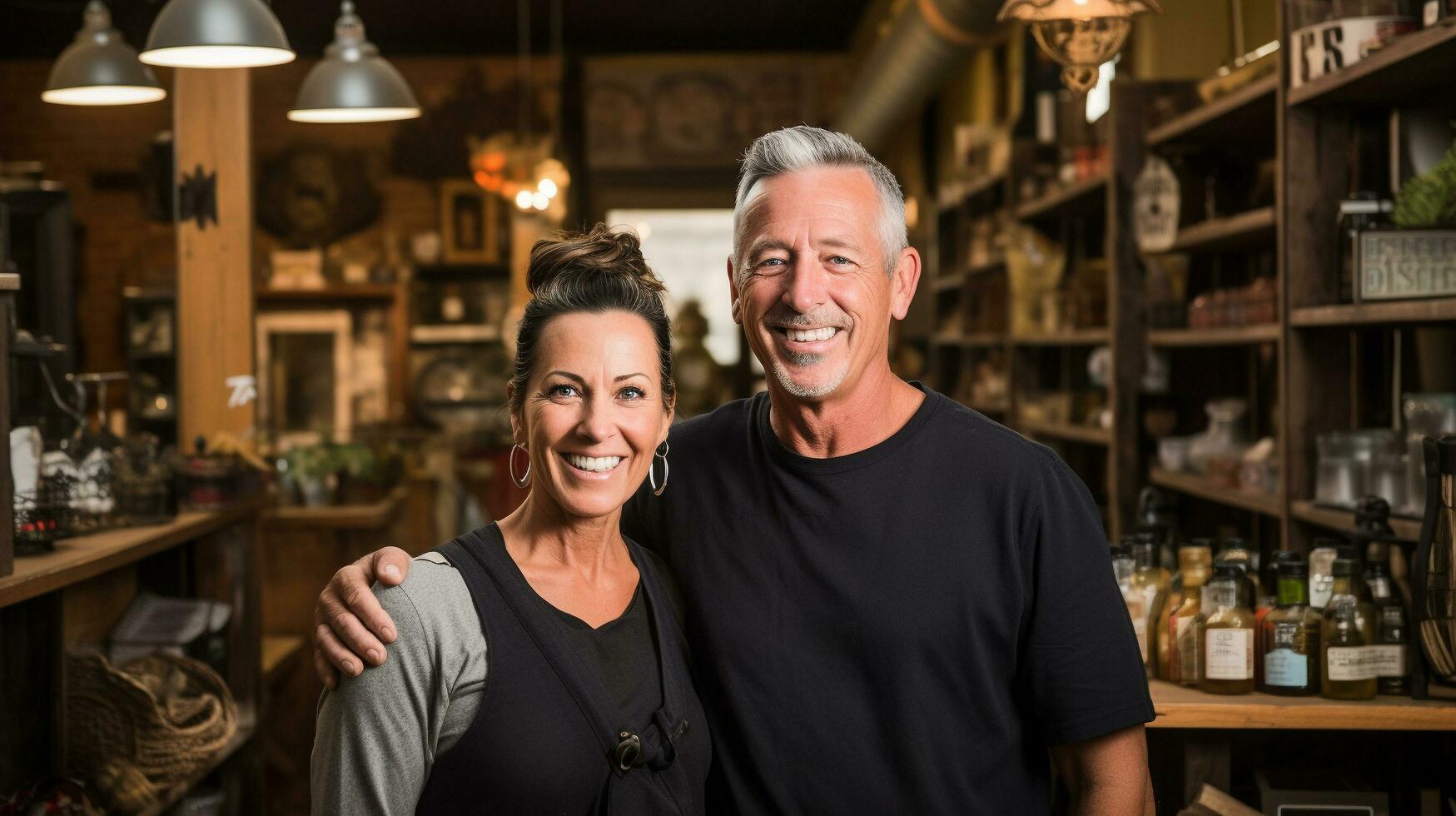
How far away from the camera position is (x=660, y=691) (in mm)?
1894

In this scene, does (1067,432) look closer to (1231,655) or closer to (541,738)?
(1231,655)

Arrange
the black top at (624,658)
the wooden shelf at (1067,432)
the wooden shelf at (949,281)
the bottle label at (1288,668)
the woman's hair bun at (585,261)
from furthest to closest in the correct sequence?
the wooden shelf at (949,281) → the wooden shelf at (1067,432) → the bottle label at (1288,668) → the woman's hair bun at (585,261) → the black top at (624,658)

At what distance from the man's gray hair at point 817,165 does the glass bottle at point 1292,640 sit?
0.94 metres

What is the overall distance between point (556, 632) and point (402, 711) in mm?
215

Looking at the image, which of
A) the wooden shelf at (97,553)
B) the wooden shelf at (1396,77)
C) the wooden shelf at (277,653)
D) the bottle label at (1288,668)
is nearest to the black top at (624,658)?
the bottle label at (1288,668)

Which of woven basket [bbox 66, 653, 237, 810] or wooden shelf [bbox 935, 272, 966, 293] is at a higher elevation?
wooden shelf [bbox 935, 272, 966, 293]

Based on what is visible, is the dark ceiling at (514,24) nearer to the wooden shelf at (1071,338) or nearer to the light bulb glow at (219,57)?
the wooden shelf at (1071,338)

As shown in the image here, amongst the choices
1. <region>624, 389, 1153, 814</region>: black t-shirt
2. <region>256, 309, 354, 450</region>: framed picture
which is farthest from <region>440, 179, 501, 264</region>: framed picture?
<region>624, 389, 1153, 814</region>: black t-shirt

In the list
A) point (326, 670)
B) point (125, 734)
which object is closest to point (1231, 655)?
point (326, 670)

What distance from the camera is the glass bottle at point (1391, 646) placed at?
7.99 feet

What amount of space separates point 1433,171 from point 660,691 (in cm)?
182

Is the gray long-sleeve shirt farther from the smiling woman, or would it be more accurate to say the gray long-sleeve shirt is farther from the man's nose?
the man's nose

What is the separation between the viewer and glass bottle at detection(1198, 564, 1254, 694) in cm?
245

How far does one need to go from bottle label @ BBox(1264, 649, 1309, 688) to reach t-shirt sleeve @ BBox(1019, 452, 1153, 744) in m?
0.62
